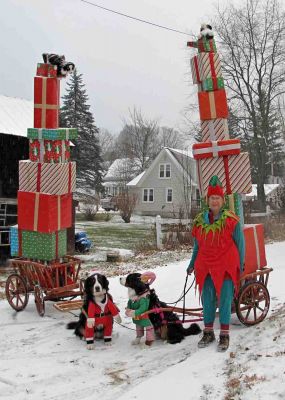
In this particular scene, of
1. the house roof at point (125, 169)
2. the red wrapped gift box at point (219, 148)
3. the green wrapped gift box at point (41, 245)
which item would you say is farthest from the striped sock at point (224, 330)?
the house roof at point (125, 169)

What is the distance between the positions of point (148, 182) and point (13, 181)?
98.8 feet

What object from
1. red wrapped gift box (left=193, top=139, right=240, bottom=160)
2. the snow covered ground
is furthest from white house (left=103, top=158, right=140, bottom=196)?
the snow covered ground

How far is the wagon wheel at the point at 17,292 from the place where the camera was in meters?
7.47

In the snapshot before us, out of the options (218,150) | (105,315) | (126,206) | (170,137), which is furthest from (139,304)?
(170,137)

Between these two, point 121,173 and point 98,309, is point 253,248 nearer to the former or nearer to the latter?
point 98,309

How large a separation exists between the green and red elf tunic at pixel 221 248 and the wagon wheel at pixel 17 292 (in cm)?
327

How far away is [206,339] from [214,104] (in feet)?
9.42

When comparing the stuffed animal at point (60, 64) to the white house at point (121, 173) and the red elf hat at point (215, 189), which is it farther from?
the white house at point (121, 173)

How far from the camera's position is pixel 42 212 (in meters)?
7.39

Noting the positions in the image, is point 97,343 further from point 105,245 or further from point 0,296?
point 105,245

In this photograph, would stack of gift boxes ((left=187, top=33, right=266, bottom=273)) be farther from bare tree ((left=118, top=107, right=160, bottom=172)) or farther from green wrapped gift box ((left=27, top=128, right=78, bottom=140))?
bare tree ((left=118, top=107, right=160, bottom=172))

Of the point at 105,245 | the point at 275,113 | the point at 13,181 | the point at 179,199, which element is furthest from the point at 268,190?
the point at 13,181

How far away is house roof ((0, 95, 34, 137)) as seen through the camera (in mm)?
14591

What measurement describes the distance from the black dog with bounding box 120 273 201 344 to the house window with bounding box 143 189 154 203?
3909cm
